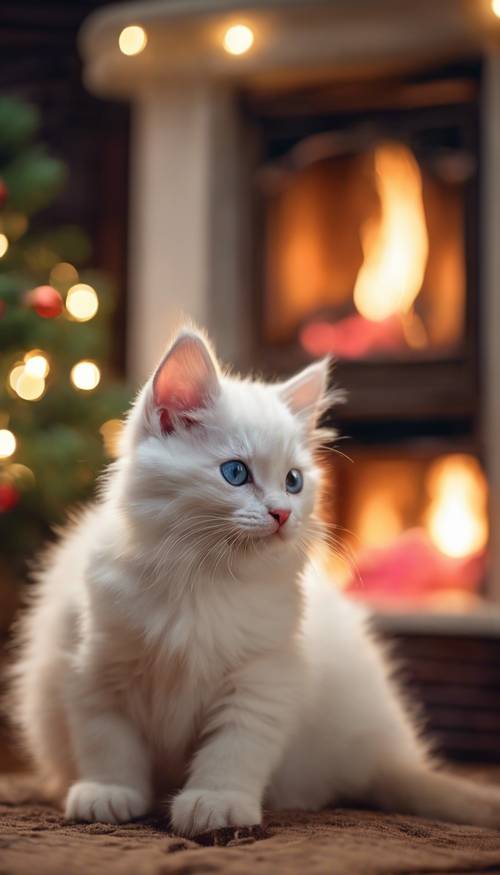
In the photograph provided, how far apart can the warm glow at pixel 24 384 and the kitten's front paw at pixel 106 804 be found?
1.02m

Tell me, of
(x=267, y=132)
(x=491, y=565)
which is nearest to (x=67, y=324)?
(x=267, y=132)

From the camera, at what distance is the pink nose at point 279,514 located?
109 cm

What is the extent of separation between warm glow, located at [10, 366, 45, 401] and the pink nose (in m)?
1.04

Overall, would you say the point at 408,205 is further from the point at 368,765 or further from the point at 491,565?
the point at 368,765

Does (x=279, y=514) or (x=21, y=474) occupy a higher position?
(x=21, y=474)

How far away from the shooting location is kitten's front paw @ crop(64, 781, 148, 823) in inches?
44.2

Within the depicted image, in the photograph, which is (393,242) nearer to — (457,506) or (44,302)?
(457,506)

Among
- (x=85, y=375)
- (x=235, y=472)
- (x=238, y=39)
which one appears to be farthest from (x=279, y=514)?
(x=238, y=39)

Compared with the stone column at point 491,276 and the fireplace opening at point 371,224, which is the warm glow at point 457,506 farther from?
the fireplace opening at point 371,224

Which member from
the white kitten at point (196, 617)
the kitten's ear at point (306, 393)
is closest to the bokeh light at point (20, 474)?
the white kitten at point (196, 617)

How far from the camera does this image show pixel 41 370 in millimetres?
1965

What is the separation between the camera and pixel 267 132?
2.78 metres

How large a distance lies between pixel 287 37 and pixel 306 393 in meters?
1.58

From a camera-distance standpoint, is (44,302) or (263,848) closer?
(263,848)
